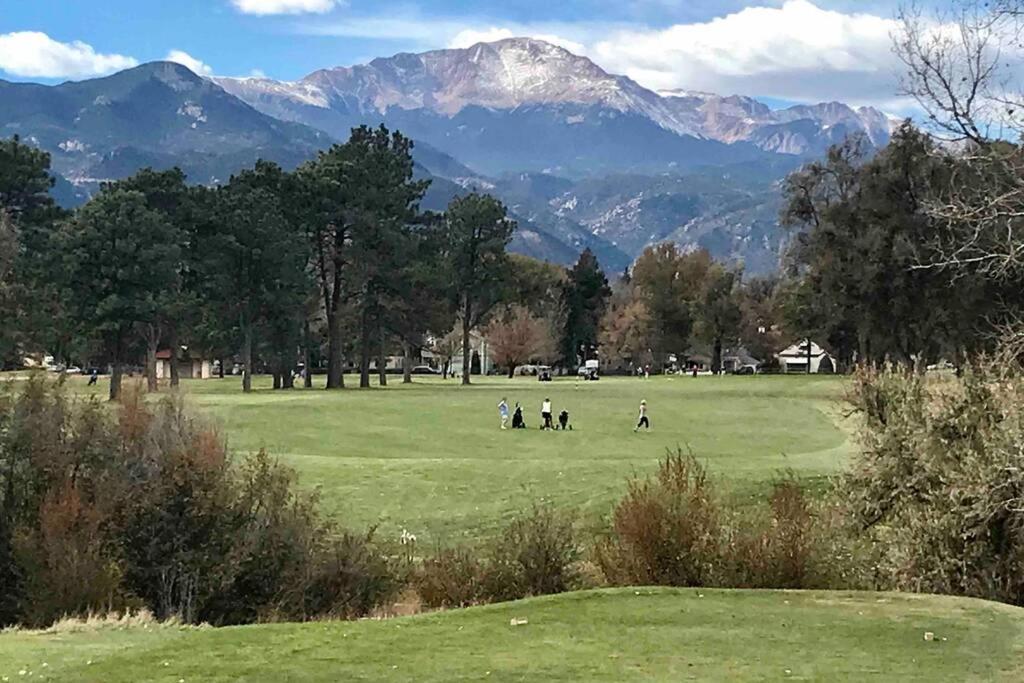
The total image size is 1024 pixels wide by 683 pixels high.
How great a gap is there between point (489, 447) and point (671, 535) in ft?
72.3

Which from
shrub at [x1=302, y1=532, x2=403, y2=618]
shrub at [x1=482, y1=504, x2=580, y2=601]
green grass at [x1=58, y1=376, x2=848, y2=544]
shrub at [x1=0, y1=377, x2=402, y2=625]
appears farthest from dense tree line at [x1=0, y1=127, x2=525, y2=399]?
shrub at [x1=482, y1=504, x2=580, y2=601]

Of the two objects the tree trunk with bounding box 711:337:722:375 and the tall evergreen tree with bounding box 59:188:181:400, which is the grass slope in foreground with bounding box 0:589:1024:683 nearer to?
the tall evergreen tree with bounding box 59:188:181:400

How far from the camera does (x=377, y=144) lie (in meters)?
86.0

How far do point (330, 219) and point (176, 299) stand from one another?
1583 cm

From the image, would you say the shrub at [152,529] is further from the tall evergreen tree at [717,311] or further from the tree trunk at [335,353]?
the tall evergreen tree at [717,311]

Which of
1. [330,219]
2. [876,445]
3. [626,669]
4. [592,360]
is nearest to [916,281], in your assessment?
[330,219]

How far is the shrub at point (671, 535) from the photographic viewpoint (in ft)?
56.6

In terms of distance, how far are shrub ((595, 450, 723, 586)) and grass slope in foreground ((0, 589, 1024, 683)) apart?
6.34 ft

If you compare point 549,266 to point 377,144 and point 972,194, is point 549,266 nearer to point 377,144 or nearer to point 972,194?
point 377,144

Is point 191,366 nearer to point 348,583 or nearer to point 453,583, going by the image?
point 348,583

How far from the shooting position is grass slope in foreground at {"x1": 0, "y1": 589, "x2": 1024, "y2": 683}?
1096cm

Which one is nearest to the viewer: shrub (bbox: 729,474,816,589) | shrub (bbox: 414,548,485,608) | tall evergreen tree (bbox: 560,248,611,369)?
shrub (bbox: 729,474,816,589)

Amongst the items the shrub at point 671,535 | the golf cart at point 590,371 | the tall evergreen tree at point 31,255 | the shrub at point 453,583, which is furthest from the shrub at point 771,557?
the golf cart at point 590,371

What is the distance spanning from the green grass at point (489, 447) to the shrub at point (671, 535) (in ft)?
20.6
